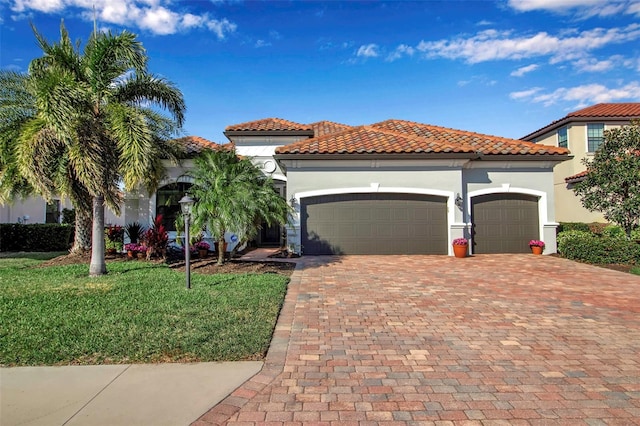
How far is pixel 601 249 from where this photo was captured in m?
11.1

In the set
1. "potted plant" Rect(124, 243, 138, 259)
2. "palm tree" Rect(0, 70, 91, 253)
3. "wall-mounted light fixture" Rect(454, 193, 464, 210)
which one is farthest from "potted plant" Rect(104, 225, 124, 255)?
"wall-mounted light fixture" Rect(454, 193, 464, 210)

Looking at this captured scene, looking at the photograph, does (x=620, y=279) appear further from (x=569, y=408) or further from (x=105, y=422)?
(x=105, y=422)

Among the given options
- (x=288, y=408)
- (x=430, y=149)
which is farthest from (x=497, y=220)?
(x=288, y=408)

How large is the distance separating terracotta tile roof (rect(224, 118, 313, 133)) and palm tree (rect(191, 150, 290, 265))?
19.6ft

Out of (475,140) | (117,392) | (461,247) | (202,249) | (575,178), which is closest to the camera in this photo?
(117,392)

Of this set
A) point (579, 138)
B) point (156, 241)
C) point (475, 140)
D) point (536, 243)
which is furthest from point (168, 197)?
point (579, 138)

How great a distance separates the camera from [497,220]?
13.9 m

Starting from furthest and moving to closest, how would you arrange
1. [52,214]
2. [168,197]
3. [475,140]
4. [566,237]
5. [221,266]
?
[52,214], [475,140], [168,197], [566,237], [221,266]

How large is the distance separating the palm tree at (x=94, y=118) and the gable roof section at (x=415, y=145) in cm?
520

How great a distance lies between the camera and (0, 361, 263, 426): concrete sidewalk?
10.0ft

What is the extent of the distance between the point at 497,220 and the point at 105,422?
46.3 feet

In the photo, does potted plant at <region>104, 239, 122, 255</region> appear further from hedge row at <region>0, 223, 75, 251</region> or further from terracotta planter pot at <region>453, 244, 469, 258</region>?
terracotta planter pot at <region>453, 244, 469, 258</region>

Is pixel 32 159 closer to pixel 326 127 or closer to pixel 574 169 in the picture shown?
pixel 326 127

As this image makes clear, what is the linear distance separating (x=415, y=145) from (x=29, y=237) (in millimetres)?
16902
